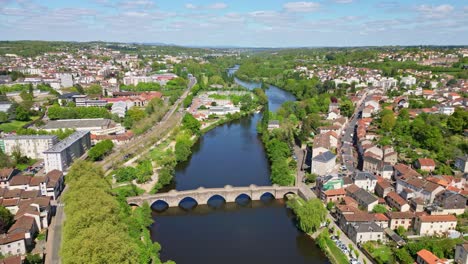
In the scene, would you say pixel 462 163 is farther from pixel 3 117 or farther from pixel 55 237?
pixel 3 117

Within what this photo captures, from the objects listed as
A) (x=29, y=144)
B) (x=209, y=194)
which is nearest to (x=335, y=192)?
(x=209, y=194)

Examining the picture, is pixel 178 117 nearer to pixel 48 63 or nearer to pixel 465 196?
pixel 465 196

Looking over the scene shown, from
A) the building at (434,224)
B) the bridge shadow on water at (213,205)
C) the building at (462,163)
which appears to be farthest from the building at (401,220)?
the building at (462,163)

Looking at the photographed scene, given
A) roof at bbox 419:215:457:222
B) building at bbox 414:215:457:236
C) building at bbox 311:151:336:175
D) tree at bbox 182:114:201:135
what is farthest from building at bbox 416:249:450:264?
tree at bbox 182:114:201:135

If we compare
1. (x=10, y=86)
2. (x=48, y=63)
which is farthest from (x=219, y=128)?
(x=48, y=63)

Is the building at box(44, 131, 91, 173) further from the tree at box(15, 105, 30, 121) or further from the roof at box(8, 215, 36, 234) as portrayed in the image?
the tree at box(15, 105, 30, 121)

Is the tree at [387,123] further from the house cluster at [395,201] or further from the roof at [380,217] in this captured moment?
the roof at [380,217]
